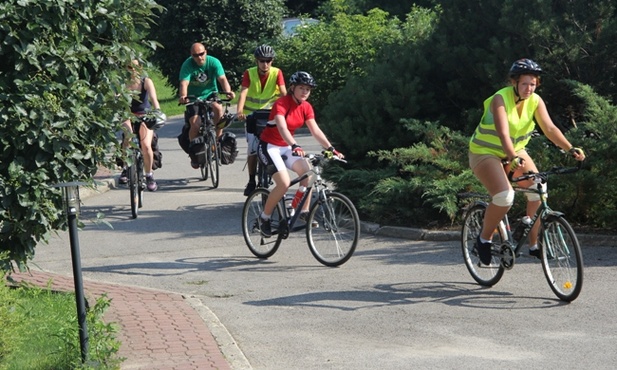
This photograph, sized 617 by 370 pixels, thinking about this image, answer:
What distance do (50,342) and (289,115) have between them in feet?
13.3

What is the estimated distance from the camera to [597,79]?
41.1 feet

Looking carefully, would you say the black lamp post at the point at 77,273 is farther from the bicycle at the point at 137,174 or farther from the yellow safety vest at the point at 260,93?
the yellow safety vest at the point at 260,93

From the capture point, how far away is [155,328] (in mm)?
7941

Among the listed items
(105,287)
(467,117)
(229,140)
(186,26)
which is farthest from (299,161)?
(186,26)

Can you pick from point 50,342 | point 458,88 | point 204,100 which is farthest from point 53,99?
point 204,100

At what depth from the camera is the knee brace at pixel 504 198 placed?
352 inches

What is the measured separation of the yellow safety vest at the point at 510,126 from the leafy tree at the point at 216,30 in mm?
22572

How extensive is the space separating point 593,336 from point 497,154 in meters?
1.84

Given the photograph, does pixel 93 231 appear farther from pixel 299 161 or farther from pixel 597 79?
pixel 597 79

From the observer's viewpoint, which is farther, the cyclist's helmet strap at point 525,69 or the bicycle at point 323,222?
the bicycle at point 323,222

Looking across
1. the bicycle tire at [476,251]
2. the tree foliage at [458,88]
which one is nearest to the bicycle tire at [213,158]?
the tree foliage at [458,88]

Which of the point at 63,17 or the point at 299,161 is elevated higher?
the point at 63,17

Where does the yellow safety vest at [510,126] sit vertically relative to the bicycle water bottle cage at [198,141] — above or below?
above

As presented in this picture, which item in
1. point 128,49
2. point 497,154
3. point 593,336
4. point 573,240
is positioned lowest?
point 593,336
